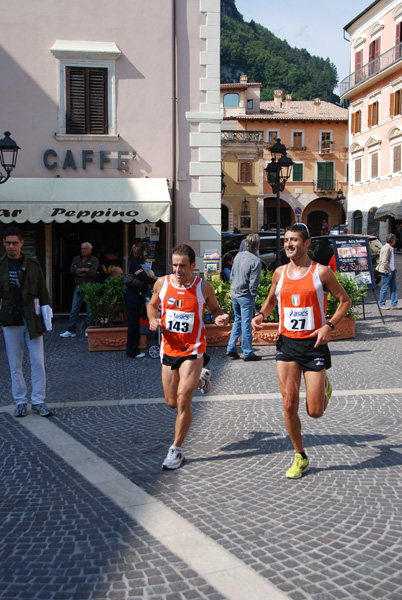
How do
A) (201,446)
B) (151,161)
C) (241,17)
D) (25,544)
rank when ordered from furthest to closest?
(241,17) < (151,161) < (201,446) < (25,544)

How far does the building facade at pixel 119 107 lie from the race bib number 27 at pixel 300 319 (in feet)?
31.8

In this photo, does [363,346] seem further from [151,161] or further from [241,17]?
[241,17]

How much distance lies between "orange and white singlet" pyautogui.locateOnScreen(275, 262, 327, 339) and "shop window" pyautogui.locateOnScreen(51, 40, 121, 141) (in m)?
10.9

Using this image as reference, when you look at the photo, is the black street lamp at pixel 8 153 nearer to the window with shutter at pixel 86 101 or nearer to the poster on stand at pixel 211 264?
the window with shutter at pixel 86 101

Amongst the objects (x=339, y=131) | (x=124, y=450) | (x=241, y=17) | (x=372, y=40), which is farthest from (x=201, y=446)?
(x=241, y=17)

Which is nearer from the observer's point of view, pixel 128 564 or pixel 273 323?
pixel 128 564

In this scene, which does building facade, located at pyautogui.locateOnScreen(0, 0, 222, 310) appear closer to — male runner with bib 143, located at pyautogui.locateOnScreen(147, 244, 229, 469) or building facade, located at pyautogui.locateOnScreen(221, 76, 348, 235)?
male runner with bib 143, located at pyautogui.locateOnScreen(147, 244, 229, 469)

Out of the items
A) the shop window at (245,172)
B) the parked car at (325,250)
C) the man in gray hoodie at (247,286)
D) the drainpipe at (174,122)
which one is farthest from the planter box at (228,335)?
the shop window at (245,172)

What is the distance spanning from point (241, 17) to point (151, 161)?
433 ft

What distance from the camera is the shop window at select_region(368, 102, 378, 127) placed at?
133 ft

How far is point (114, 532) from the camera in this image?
3.68 meters

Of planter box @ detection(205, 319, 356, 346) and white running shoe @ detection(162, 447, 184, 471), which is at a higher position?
planter box @ detection(205, 319, 356, 346)

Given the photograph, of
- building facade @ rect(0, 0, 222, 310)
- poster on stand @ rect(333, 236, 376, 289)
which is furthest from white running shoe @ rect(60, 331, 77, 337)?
poster on stand @ rect(333, 236, 376, 289)

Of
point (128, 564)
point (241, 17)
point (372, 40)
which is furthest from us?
point (241, 17)
